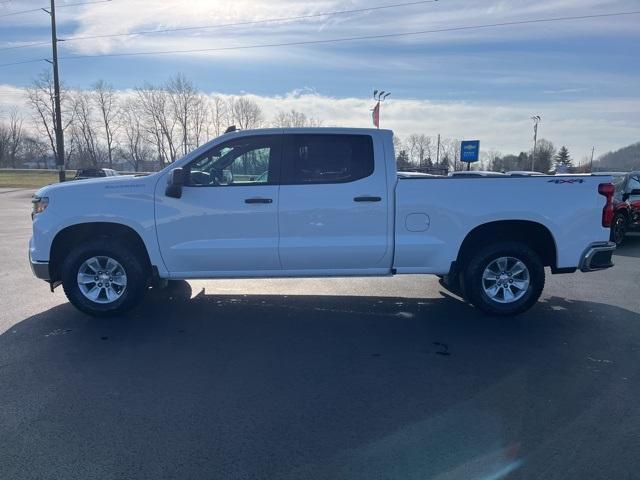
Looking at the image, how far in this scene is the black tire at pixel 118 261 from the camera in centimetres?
556

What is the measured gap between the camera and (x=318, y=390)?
3.89 m

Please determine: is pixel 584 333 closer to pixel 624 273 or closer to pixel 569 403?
pixel 569 403

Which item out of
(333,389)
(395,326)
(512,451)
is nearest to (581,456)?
(512,451)

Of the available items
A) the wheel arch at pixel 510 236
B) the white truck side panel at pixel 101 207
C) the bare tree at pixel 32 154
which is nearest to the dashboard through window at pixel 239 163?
the white truck side panel at pixel 101 207

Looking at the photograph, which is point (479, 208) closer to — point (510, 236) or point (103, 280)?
point (510, 236)

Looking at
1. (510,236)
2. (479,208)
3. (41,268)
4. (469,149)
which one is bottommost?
(41,268)

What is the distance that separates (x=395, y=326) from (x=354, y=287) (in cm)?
184

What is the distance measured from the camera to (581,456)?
299 cm

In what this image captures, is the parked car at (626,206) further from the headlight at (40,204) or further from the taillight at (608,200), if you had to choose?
the headlight at (40,204)

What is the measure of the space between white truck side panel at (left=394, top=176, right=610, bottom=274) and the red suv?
7098 millimetres

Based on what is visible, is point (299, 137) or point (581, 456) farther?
point (299, 137)

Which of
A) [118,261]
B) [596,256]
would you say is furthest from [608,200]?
[118,261]

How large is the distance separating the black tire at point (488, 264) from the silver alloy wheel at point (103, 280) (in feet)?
13.3

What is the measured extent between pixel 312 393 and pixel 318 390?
0.22 ft
